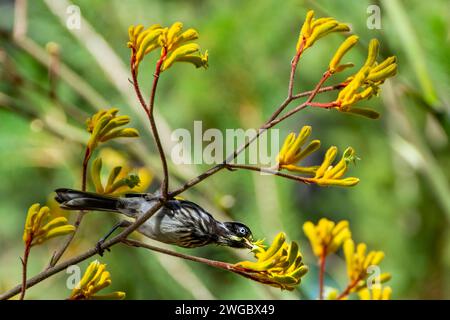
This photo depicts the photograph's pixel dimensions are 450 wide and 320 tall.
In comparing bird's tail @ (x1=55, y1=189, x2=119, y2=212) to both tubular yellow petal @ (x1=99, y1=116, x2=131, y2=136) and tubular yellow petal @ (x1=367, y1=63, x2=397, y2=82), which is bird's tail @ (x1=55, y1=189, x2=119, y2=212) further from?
tubular yellow petal @ (x1=367, y1=63, x2=397, y2=82)

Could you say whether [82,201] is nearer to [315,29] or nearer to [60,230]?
[60,230]

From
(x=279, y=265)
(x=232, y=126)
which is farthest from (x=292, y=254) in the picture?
(x=232, y=126)

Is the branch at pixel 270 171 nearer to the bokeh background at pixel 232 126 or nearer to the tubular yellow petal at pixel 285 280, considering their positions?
the tubular yellow petal at pixel 285 280

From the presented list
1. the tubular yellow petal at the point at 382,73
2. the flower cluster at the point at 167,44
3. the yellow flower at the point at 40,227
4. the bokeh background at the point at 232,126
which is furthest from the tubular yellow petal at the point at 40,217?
the bokeh background at the point at 232,126

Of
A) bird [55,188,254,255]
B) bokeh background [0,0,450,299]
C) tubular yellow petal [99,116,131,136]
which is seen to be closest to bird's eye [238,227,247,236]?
bird [55,188,254,255]

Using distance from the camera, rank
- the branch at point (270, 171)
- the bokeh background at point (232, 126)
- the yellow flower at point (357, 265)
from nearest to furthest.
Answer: the branch at point (270, 171), the yellow flower at point (357, 265), the bokeh background at point (232, 126)

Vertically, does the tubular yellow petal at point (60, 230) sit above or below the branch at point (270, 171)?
below

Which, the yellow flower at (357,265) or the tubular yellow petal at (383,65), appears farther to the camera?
the yellow flower at (357,265)
